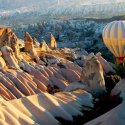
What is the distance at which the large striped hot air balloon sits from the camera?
24.5 metres

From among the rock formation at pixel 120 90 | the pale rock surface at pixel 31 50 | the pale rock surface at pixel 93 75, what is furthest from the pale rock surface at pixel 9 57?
the rock formation at pixel 120 90

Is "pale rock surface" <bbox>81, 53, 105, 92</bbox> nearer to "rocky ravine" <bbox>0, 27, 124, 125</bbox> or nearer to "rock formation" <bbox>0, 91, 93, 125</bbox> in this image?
"rocky ravine" <bbox>0, 27, 124, 125</bbox>

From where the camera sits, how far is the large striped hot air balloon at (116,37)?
24.5 metres

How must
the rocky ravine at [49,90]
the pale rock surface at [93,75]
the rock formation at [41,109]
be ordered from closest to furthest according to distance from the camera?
the rock formation at [41,109] → the rocky ravine at [49,90] → the pale rock surface at [93,75]

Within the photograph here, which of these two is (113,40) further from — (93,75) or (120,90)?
(120,90)

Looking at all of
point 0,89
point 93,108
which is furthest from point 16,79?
point 93,108

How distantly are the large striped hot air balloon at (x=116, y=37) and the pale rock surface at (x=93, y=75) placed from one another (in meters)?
1.23

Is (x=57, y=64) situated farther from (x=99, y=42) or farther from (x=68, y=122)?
(x=99, y=42)

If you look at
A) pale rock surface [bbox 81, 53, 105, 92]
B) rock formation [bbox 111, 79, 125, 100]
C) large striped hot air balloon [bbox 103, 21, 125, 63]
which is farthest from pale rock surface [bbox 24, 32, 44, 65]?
rock formation [bbox 111, 79, 125, 100]

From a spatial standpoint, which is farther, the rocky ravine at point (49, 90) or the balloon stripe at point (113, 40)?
the balloon stripe at point (113, 40)

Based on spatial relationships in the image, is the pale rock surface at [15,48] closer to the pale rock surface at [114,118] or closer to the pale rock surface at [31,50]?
the pale rock surface at [31,50]

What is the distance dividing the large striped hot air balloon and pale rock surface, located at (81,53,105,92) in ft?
4.03

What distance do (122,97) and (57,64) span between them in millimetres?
20737

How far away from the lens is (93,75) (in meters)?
25.7
